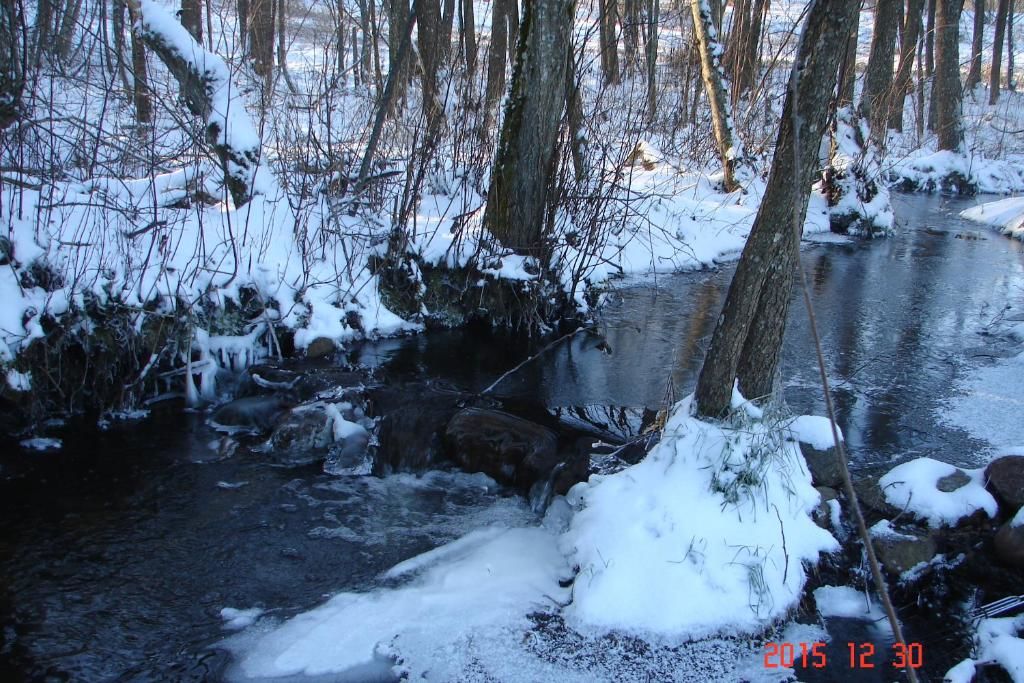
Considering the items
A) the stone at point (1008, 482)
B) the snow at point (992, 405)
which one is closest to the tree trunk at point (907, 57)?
the snow at point (992, 405)

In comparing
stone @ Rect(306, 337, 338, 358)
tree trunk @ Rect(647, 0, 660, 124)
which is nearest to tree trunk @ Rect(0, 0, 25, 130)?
stone @ Rect(306, 337, 338, 358)

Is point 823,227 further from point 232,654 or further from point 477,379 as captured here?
point 232,654

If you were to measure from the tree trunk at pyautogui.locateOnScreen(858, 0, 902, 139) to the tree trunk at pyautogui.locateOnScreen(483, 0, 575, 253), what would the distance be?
28.6 feet

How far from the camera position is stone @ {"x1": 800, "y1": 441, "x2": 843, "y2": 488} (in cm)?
520

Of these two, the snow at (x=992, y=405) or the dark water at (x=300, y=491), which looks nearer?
the dark water at (x=300, y=491)

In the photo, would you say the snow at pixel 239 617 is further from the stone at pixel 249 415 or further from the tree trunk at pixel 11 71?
the tree trunk at pixel 11 71

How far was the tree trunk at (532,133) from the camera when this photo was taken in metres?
8.34

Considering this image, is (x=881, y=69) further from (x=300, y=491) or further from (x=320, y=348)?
(x=300, y=491)

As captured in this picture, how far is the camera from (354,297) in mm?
8500

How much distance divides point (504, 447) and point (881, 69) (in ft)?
43.7

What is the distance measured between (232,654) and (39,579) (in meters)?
1.38

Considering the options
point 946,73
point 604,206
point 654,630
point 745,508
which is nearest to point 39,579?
point 654,630

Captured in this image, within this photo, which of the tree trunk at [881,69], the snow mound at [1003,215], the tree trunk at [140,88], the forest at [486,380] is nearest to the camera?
the forest at [486,380]

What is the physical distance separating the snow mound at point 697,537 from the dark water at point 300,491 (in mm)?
593
